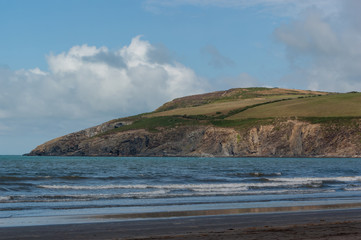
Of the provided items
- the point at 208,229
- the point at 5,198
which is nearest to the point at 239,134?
the point at 5,198

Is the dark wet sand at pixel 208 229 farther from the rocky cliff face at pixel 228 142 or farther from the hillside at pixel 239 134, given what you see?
the rocky cliff face at pixel 228 142

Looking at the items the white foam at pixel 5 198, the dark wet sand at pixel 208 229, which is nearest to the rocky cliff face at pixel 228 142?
the white foam at pixel 5 198

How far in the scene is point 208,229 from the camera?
47.5ft

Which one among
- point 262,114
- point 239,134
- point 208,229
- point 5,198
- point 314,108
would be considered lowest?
point 208,229

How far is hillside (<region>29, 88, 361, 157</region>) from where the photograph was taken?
449ft

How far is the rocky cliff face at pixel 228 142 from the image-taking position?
134750 millimetres

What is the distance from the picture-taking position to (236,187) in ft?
111

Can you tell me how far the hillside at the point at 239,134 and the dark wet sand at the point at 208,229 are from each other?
119739mm

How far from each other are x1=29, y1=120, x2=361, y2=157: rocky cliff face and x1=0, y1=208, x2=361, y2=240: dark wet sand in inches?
4723

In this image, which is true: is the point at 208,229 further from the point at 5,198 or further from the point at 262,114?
the point at 262,114

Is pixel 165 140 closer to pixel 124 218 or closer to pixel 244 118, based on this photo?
pixel 244 118

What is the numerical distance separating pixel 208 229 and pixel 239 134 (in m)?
134

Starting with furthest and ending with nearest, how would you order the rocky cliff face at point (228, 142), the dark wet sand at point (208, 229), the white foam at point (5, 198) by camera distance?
the rocky cliff face at point (228, 142)
the white foam at point (5, 198)
the dark wet sand at point (208, 229)

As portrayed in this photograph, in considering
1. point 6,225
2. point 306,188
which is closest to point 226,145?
point 306,188
